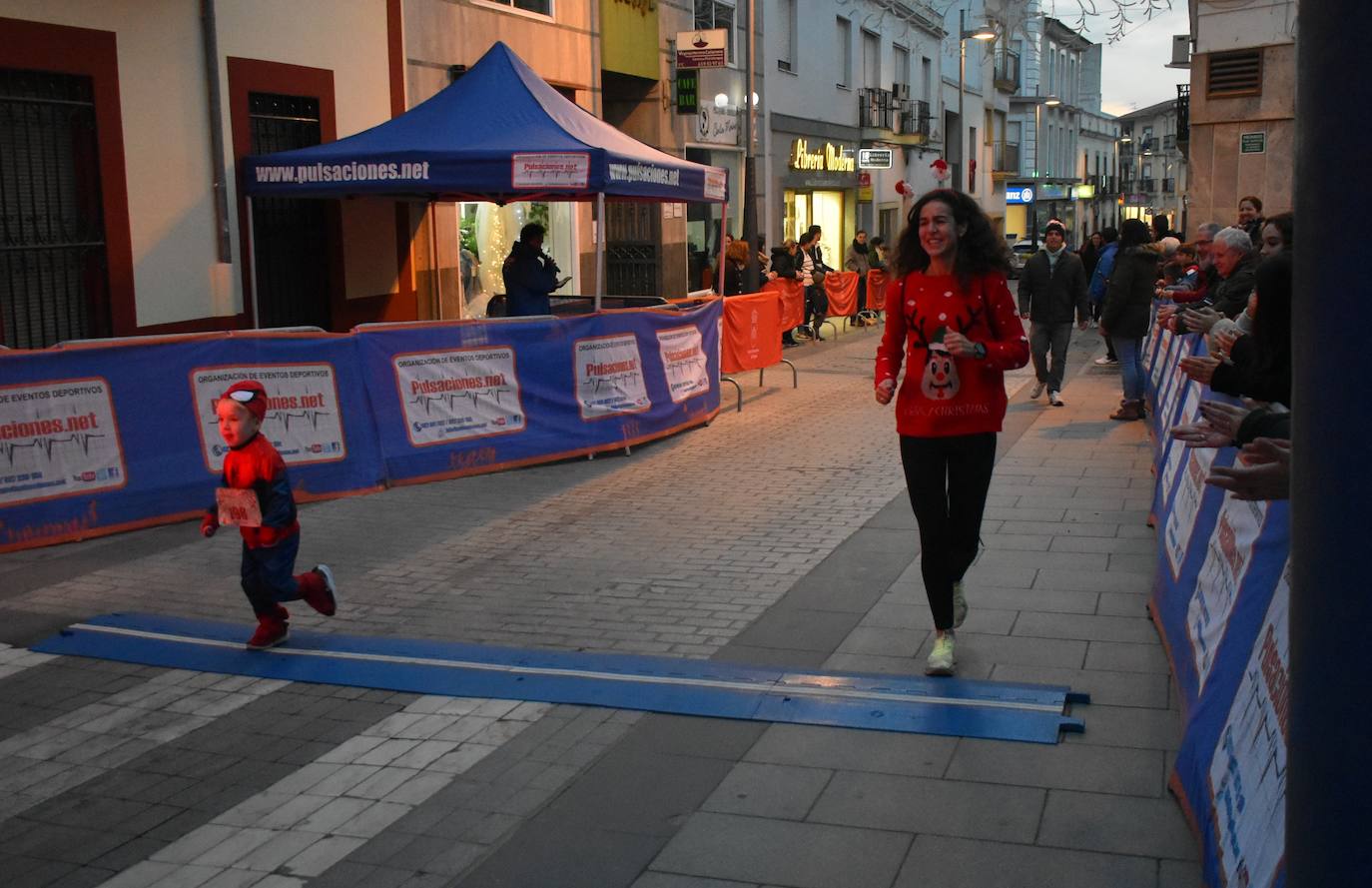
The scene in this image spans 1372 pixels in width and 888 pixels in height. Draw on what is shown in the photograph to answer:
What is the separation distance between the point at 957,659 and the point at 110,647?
3.92 meters

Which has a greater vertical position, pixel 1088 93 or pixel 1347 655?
pixel 1088 93

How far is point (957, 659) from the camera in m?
5.89

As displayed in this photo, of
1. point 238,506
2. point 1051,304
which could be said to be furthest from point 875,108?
point 238,506

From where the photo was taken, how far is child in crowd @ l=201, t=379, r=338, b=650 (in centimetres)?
604

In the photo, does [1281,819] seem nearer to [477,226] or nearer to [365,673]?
[365,673]

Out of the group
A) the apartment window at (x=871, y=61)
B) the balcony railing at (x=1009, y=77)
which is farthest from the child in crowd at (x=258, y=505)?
the balcony railing at (x=1009, y=77)

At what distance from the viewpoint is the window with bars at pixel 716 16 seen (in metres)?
25.1

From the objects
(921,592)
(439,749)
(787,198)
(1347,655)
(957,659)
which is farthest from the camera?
(787,198)

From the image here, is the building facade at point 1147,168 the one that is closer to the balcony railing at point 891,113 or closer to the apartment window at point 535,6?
the balcony railing at point 891,113

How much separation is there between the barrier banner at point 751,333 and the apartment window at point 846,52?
19279 mm

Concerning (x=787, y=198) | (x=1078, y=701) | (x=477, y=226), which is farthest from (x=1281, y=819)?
(x=787, y=198)

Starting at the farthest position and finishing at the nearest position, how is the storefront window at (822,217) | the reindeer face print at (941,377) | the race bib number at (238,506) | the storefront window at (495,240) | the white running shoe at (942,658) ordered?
the storefront window at (822,217) < the storefront window at (495,240) < the race bib number at (238,506) < the white running shoe at (942,658) < the reindeer face print at (941,377)

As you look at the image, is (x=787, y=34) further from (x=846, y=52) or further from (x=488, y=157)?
(x=488, y=157)

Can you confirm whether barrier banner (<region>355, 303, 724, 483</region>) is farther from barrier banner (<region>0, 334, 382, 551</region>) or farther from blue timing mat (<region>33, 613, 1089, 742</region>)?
blue timing mat (<region>33, 613, 1089, 742</region>)
